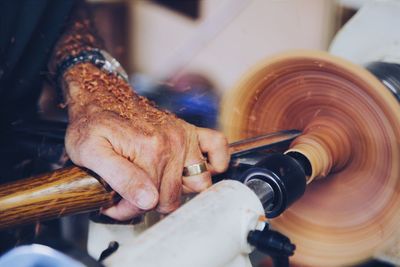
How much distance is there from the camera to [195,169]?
2.75 ft

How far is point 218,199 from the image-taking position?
2.06 feet

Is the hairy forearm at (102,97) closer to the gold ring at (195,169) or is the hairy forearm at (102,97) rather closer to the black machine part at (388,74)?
the gold ring at (195,169)

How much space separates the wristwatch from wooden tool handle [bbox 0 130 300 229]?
0.45 meters

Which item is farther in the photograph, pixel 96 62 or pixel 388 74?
pixel 96 62

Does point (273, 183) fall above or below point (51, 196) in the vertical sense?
above

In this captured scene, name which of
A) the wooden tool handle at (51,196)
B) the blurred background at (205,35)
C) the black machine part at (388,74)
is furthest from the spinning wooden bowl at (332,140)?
the blurred background at (205,35)

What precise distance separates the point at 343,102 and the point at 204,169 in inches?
10.8

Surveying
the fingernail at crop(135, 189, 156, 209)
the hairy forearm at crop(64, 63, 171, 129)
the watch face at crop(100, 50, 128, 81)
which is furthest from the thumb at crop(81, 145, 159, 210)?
the watch face at crop(100, 50, 128, 81)

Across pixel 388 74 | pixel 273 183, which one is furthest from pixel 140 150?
pixel 388 74

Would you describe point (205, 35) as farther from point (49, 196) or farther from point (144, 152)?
point (49, 196)

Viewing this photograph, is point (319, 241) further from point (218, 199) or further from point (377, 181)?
point (218, 199)

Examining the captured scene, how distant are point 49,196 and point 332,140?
1.59ft

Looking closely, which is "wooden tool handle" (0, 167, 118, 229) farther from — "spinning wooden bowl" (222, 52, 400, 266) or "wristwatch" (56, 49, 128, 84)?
"wristwatch" (56, 49, 128, 84)

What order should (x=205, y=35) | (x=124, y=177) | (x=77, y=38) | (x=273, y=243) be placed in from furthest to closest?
(x=205, y=35) → (x=77, y=38) → (x=124, y=177) → (x=273, y=243)
